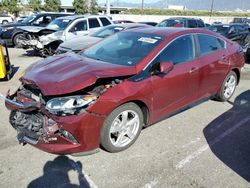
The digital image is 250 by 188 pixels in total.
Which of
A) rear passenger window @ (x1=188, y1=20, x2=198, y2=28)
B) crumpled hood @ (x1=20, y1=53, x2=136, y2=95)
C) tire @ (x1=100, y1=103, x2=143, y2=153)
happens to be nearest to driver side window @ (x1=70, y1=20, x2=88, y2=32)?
rear passenger window @ (x1=188, y1=20, x2=198, y2=28)

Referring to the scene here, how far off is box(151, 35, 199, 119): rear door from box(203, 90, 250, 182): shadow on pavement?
0.69 metres

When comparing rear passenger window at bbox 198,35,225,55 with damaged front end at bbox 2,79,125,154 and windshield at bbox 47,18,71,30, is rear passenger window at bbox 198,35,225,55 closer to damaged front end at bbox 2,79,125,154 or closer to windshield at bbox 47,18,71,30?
damaged front end at bbox 2,79,125,154

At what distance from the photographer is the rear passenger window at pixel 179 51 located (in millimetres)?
4307

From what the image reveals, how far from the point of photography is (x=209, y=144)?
422 cm

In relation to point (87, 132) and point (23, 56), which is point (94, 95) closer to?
point (87, 132)

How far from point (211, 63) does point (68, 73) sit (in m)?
2.70

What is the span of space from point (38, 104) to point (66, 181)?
3.38ft

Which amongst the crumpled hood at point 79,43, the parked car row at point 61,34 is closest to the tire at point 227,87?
the parked car row at point 61,34

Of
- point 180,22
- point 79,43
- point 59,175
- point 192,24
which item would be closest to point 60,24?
point 79,43

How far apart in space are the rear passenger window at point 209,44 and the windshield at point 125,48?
3.33 feet

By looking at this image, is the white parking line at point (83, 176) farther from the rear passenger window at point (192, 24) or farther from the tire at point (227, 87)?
the rear passenger window at point (192, 24)

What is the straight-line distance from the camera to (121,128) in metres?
3.86

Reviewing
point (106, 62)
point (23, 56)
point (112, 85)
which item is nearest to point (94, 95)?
point (112, 85)

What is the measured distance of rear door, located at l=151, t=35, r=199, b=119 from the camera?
13.7 ft
